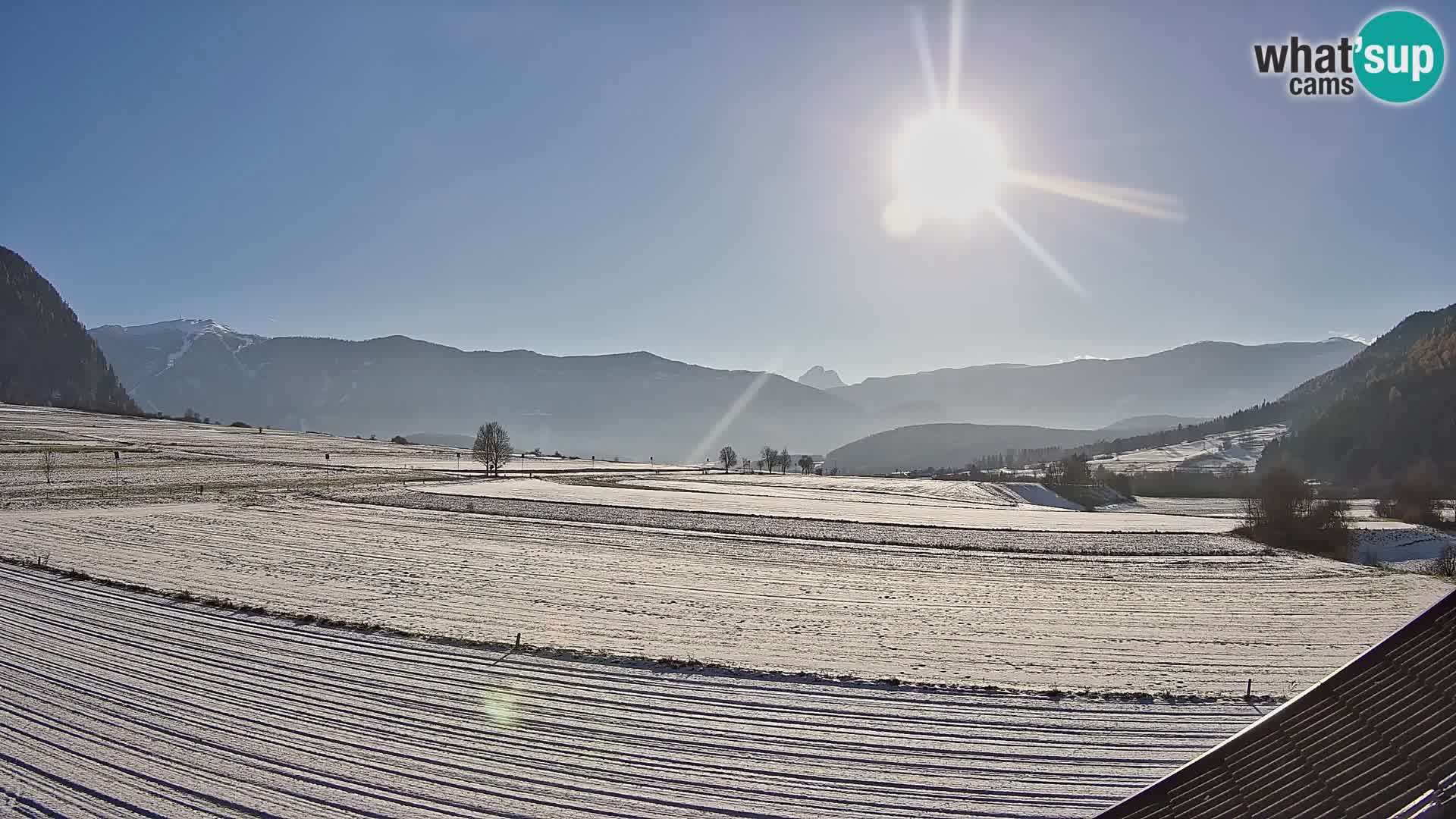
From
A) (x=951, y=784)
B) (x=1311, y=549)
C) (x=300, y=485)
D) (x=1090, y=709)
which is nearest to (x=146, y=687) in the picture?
(x=951, y=784)

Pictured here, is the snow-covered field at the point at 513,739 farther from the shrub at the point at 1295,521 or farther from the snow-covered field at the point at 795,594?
the shrub at the point at 1295,521

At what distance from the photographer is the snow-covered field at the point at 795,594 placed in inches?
680

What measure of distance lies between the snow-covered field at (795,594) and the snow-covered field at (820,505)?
14.3 meters

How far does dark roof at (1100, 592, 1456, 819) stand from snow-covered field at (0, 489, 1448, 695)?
39.0 ft

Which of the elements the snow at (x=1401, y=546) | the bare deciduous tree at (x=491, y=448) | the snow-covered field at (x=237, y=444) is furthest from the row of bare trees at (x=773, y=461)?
the snow at (x=1401, y=546)

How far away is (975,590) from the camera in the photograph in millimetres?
26906

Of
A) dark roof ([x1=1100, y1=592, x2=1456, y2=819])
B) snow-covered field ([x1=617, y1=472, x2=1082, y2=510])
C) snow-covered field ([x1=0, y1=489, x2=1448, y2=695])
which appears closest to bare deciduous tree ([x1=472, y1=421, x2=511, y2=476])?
snow-covered field ([x1=617, y1=472, x2=1082, y2=510])

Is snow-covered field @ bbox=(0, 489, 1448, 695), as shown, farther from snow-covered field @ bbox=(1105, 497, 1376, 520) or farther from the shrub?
snow-covered field @ bbox=(1105, 497, 1376, 520)

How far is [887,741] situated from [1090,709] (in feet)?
15.6

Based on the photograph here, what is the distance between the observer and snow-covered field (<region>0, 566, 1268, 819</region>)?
9.92 metres

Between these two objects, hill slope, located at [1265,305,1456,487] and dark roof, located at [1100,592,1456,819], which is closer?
dark roof, located at [1100,592,1456,819]

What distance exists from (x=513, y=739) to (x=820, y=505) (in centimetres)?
5489

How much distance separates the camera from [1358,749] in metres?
3.63

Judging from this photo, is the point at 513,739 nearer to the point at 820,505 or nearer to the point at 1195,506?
the point at 820,505
